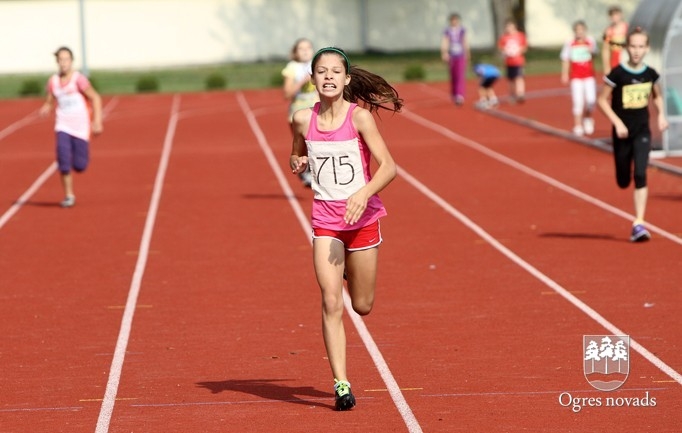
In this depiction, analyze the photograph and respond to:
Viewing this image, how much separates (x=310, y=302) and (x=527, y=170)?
34.7 feet

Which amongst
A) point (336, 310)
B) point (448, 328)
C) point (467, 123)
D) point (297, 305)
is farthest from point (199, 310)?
point (467, 123)

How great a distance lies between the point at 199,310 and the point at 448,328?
6.75 feet

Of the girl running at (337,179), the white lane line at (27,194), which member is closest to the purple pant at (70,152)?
the white lane line at (27,194)

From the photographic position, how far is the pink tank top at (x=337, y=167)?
802cm

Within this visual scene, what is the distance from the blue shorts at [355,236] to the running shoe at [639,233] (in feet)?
22.9

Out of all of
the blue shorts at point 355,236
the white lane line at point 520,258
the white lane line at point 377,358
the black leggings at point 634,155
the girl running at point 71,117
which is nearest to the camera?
the white lane line at point 377,358

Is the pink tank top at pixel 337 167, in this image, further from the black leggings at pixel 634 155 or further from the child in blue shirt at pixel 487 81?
the child in blue shirt at pixel 487 81

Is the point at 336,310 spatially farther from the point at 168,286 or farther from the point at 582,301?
the point at 168,286

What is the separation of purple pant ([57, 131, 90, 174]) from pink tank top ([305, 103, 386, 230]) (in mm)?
10968

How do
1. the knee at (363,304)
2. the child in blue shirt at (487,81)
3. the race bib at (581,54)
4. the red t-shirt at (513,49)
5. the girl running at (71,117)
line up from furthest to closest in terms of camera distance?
the red t-shirt at (513,49)
the child in blue shirt at (487,81)
the race bib at (581,54)
the girl running at (71,117)
the knee at (363,304)

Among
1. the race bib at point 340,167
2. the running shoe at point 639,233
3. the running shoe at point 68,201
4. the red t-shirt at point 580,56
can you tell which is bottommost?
the running shoe at point 68,201

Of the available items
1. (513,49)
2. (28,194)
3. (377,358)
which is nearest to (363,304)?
(377,358)

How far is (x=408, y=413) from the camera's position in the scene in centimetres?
808

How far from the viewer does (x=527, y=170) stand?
21.9 m
